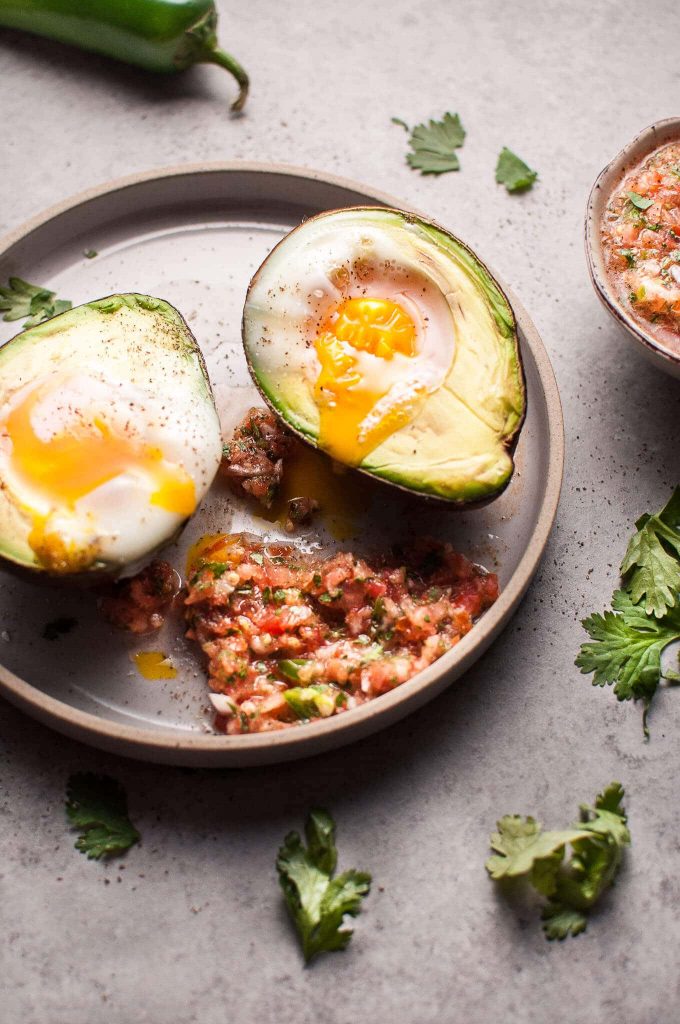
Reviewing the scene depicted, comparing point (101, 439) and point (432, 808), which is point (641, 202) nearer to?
point (101, 439)

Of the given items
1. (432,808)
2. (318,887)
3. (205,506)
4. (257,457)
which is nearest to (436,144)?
(257,457)

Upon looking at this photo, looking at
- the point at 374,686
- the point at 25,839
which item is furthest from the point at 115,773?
the point at 374,686

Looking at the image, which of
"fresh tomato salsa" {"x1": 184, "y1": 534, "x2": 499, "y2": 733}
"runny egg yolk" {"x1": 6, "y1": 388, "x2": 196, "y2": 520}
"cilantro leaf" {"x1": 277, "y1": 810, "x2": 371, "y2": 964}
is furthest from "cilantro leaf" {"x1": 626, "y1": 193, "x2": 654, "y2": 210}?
"cilantro leaf" {"x1": 277, "y1": 810, "x2": 371, "y2": 964}

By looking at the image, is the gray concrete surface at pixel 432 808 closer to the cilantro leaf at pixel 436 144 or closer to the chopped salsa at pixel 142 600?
the cilantro leaf at pixel 436 144

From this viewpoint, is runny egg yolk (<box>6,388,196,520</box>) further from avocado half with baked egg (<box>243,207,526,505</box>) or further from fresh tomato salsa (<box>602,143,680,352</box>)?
fresh tomato salsa (<box>602,143,680,352</box>)

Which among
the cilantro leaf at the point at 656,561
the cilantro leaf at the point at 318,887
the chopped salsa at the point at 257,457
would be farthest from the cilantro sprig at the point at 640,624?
the chopped salsa at the point at 257,457

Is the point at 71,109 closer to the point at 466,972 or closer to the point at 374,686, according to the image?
the point at 374,686
